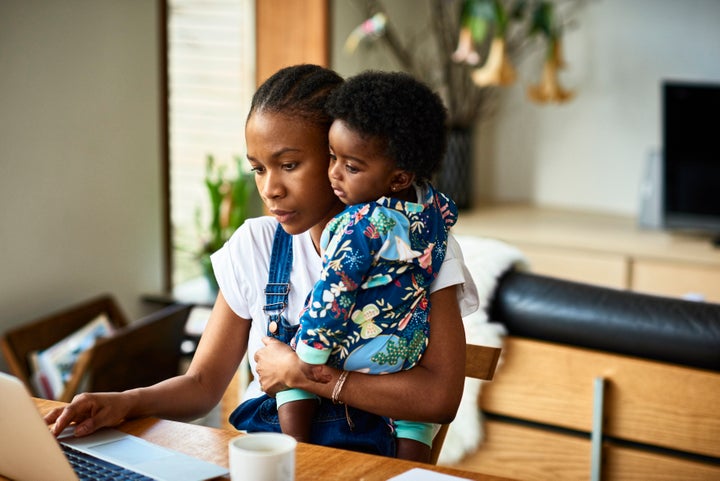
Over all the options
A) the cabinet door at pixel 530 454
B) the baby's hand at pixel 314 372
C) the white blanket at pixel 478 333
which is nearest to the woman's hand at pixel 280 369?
the baby's hand at pixel 314 372

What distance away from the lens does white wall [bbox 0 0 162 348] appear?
96.3 inches

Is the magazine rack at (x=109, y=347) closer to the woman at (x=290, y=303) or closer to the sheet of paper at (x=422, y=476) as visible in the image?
the woman at (x=290, y=303)

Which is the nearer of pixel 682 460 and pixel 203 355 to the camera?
pixel 203 355

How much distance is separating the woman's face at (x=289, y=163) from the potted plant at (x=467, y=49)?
2514 millimetres

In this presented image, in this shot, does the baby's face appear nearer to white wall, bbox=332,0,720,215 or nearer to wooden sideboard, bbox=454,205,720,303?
wooden sideboard, bbox=454,205,720,303

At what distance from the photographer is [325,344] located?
1.19 meters

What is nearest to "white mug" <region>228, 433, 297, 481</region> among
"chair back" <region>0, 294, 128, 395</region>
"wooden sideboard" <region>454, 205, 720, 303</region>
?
"chair back" <region>0, 294, 128, 395</region>

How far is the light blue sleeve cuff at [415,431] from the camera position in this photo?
1279 mm

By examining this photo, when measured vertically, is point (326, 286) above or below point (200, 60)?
below

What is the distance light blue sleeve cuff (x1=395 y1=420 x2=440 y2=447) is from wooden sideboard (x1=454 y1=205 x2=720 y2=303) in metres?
2.42

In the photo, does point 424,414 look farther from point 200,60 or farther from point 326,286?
point 200,60

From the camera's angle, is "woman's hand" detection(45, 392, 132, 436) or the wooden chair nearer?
"woman's hand" detection(45, 392, 132, 436)

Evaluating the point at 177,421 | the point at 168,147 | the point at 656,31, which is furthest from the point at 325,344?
the point at 656,31

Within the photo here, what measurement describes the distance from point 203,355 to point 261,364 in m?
0.16
